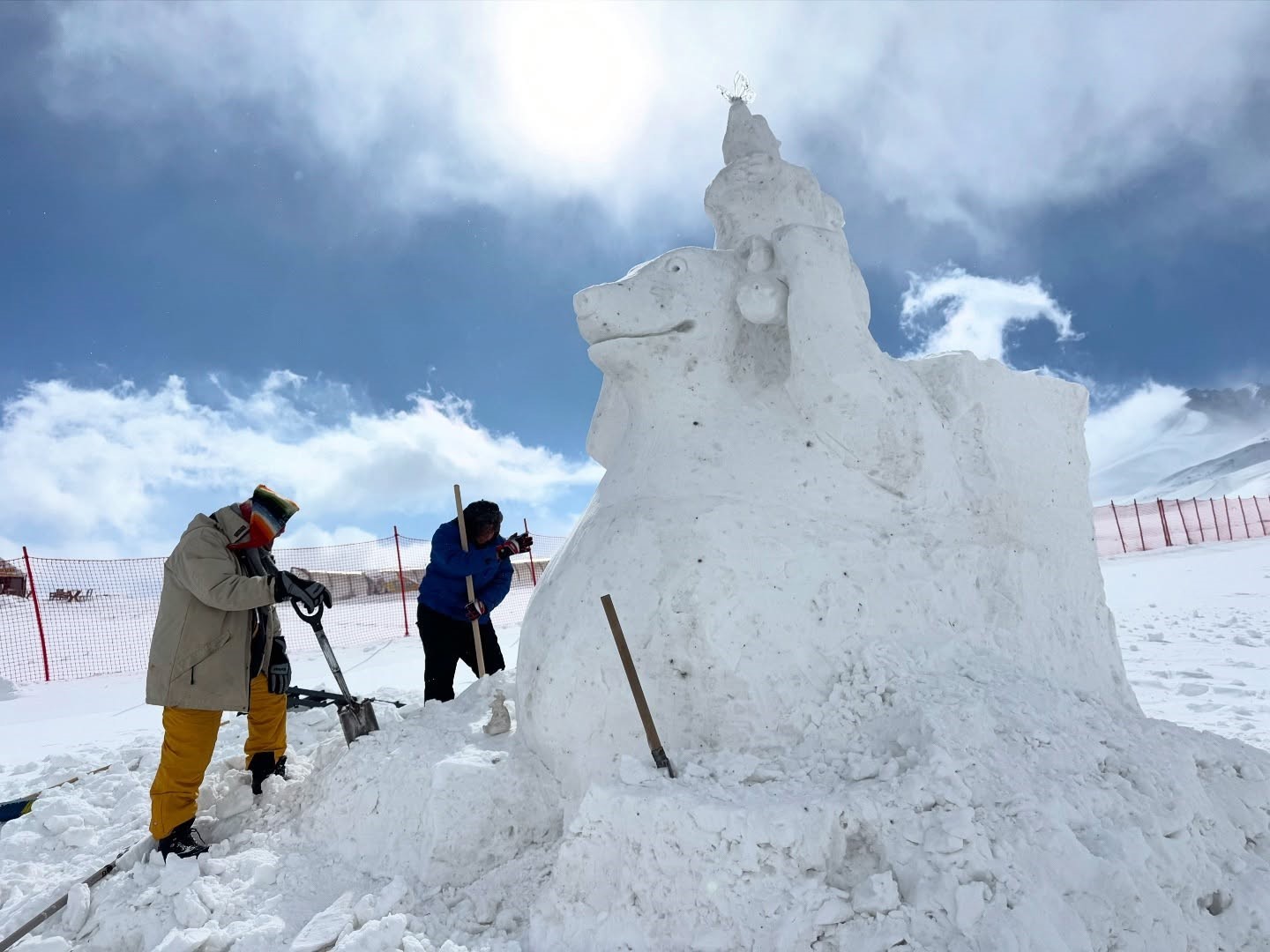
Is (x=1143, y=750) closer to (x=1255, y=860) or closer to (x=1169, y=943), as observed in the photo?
(x=1255, y=860)

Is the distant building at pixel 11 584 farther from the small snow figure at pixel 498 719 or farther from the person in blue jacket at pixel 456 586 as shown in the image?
the small snow figure at pixel 498 719

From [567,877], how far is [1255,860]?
74.5 inches

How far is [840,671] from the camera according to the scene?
7.82 feet

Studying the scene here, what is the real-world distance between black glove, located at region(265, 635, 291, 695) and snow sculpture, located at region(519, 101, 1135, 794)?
4.27 feet

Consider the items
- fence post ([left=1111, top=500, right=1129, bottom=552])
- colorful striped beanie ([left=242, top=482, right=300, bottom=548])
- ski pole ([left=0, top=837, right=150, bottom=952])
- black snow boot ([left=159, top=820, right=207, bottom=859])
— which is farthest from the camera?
fence post ([left=1111, top=500, right=1129, bottom=552])

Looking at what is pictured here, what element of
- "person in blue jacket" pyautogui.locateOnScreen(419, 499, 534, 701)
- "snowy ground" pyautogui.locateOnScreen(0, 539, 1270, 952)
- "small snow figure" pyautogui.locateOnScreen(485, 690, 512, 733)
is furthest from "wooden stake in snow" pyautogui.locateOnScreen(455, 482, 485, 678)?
"small snow figure" pyautogui.locateOnScreen(485, 690, 512, 733)

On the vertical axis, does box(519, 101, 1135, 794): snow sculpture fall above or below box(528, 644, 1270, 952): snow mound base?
above

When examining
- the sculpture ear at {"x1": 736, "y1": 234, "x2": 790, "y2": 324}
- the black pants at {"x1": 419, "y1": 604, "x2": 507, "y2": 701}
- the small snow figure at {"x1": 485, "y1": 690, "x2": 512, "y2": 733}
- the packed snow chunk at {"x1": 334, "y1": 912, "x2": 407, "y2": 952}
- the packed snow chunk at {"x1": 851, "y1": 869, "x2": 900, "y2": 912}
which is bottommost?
the packed snow chunk at {"x1": 334, "y1": 912, "x2": 407, "y2": 952}

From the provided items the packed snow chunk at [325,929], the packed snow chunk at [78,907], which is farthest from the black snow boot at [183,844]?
the packed snow chunk at [325,929]

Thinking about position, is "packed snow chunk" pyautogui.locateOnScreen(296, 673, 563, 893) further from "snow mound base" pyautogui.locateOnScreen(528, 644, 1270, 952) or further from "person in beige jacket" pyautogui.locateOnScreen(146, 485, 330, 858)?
"snow mound base" pyautogui.locateOnScreen(528, 644, 1270, 952)

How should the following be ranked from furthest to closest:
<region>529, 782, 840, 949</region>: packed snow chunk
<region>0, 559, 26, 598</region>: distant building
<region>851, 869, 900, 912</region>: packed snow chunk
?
<region>0, 559, 26, 598</region>: distant building
<region>529, 782, 840, 949</region>: packed snow chunk
<region>851, 869, 900, 912</region>: packed snow chunk

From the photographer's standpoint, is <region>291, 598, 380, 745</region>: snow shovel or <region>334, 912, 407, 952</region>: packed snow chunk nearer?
<region>334, 912, 407, 952</region>: packed snow chunk

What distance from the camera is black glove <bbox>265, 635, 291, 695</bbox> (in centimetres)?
334

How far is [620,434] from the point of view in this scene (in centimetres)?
349
